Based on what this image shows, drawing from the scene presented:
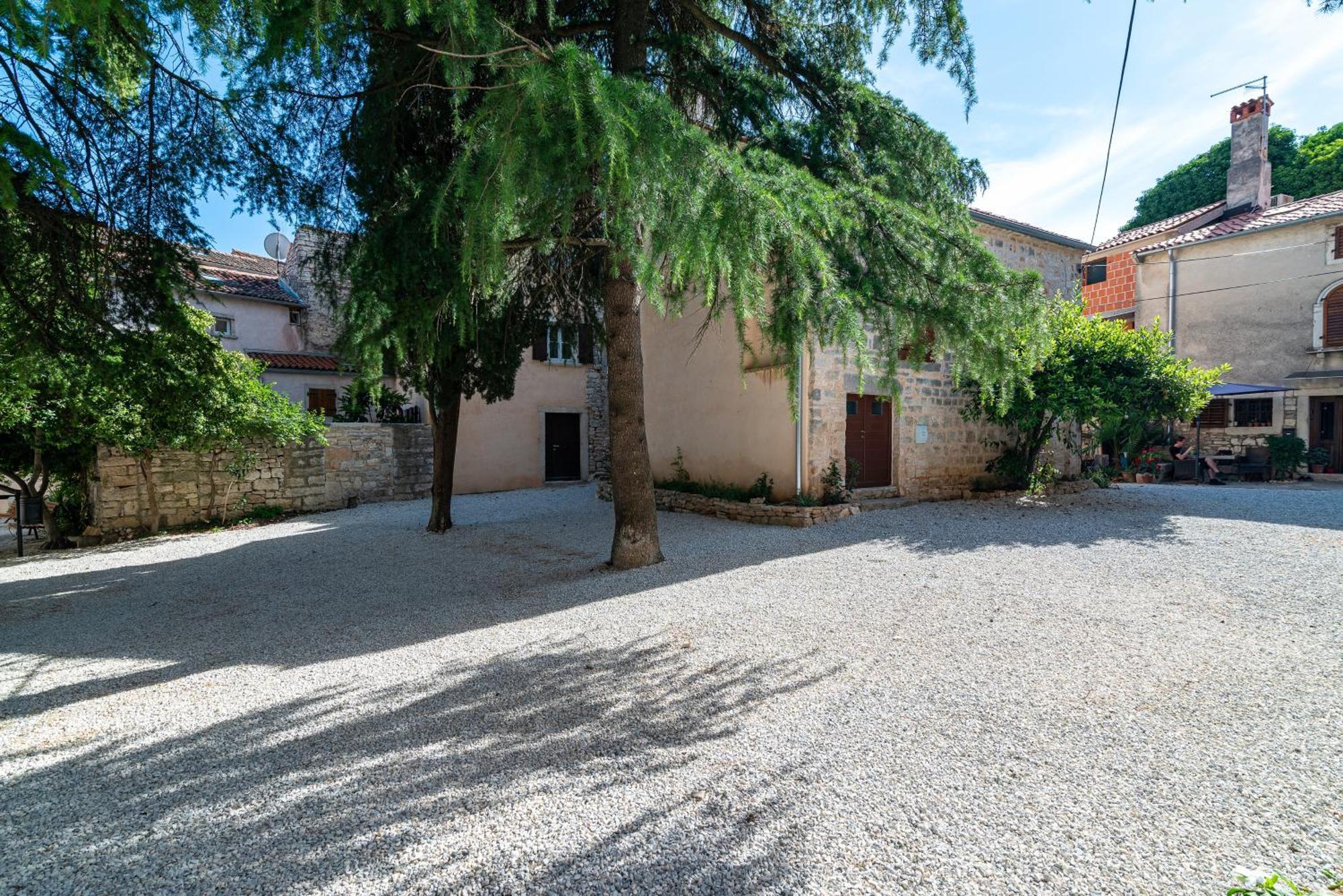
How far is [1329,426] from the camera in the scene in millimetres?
14422

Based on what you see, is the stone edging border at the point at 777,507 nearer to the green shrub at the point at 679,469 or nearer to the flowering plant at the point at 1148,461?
the green shrub at the point at 679,469

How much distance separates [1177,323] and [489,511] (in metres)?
18.9

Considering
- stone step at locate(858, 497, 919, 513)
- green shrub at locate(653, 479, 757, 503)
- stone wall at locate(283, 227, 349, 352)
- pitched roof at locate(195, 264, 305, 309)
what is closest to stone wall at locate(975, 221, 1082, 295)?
stone step at locate(858, 497, 919, 513)

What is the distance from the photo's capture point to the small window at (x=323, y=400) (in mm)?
14586

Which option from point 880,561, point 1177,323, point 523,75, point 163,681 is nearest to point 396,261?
point 523,75

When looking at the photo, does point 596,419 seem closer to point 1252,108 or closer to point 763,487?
point 763,487

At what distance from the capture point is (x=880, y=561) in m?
5.96

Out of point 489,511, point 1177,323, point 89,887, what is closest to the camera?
point 89,887

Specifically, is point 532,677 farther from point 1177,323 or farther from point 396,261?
point 1177,323

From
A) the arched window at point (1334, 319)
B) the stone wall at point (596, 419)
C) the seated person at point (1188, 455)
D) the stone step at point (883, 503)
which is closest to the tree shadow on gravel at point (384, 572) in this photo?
the stone step at point (883, 503)

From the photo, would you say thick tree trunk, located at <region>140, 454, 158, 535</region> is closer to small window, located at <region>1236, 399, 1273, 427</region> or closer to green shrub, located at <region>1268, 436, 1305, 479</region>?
green shrub, located at <region>1268, 436, 1305, 479</region>

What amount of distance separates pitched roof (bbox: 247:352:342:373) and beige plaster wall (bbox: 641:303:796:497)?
770 cm

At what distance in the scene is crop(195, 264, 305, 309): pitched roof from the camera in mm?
14789

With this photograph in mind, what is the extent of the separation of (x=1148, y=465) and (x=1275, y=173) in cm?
1676
